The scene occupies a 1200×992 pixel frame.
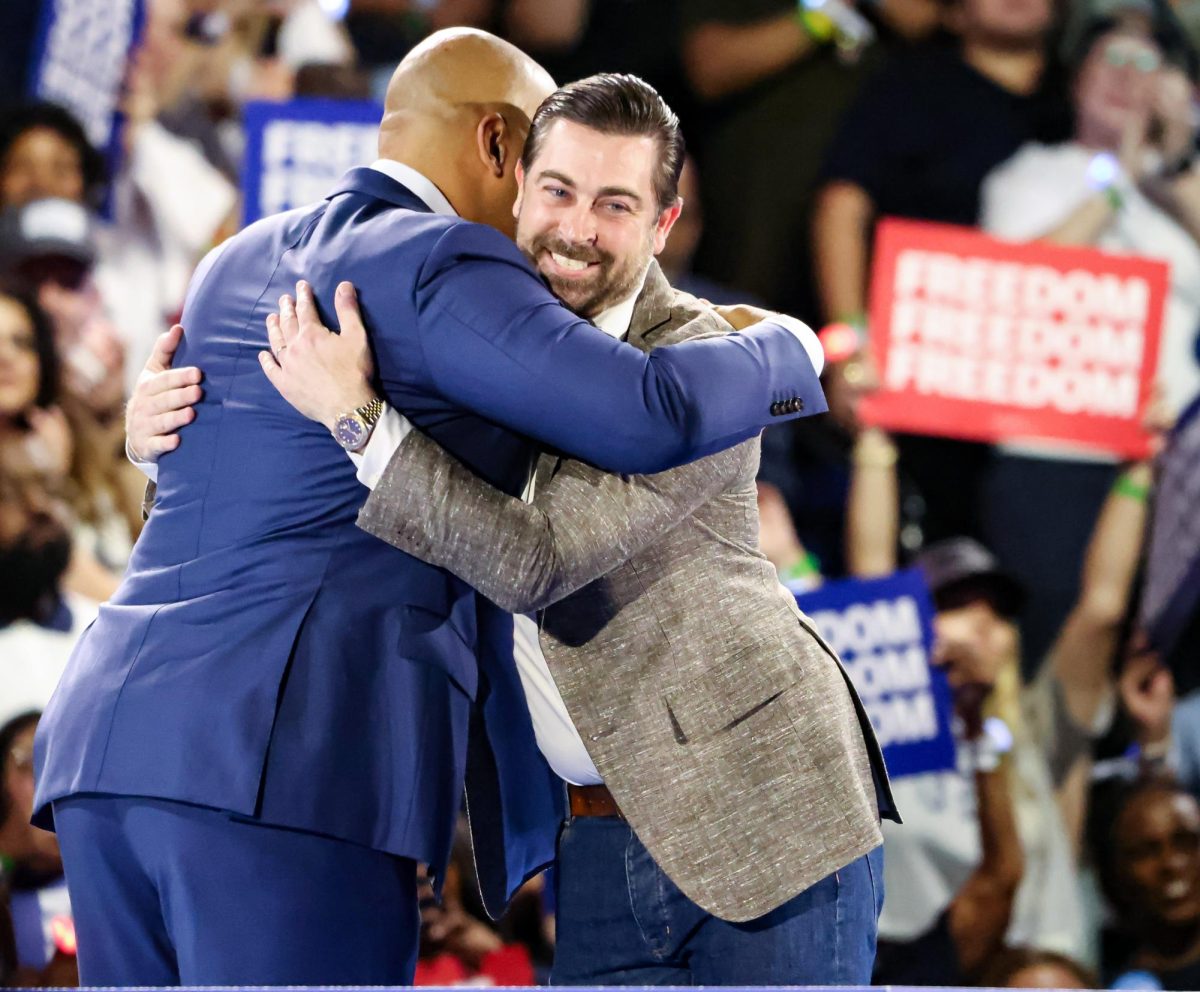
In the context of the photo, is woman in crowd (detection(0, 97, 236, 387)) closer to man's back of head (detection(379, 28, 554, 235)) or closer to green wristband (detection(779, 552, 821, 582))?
green wristband (detection(779, 552, 821, 582))

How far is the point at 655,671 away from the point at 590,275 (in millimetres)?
477

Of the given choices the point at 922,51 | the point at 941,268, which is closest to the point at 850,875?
the point at 941,268

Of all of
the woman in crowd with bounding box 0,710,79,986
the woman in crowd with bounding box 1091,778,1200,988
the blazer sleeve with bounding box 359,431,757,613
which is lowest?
the woman in crowd with bounding box 1091,778,1200,988

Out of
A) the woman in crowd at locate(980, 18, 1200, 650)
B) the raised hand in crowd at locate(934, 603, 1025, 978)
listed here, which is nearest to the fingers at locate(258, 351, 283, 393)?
the raised hand in crowd at locate(934, 603, 1025, 978)

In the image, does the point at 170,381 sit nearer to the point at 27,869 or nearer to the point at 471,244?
the point at 471,244

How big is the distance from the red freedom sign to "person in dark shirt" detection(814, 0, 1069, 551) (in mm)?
96

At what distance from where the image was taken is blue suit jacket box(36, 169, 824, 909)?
5.14 feet

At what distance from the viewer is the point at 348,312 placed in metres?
1.64

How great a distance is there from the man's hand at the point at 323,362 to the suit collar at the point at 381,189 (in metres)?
0.16

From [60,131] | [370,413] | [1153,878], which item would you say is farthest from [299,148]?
[1153,878]

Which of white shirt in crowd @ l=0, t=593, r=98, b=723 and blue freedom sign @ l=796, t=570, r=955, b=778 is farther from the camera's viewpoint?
blue freedom sign @ l=796, t=570, r=955, b=778

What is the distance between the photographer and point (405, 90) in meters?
1.90

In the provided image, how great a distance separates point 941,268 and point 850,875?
368cm

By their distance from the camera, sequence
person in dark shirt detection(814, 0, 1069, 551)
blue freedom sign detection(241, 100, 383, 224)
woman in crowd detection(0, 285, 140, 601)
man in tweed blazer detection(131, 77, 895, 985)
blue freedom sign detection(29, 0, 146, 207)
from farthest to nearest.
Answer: person in dark shirt detection(814, 0, 1069, 551), blue freedom sign detection(29, 0, 146, 207), woman in crowd detection(0, 285, 140, 601), blue freedom sign detection(241, 100, 383, 224), man in tweed blazer detection(131, 77, 895, 985)
